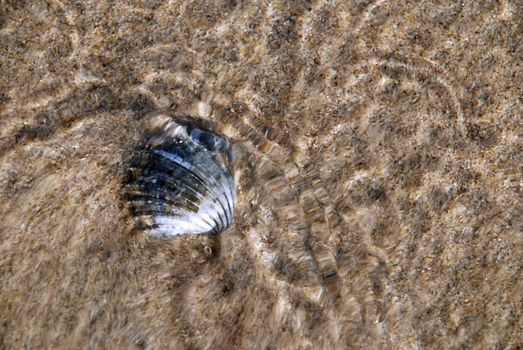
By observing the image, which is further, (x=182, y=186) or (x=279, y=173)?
(x=279, y=173)

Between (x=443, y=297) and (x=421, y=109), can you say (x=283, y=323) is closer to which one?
(x=443, y=297)

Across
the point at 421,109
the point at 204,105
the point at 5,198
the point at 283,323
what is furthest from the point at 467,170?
the point at 5,198

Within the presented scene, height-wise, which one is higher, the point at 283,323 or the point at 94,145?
the point at 94,145
